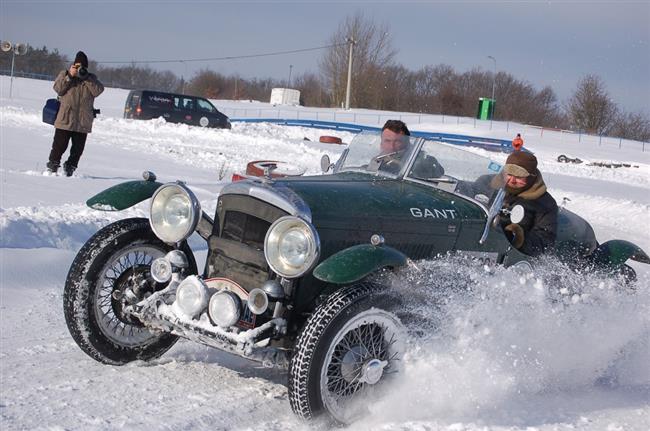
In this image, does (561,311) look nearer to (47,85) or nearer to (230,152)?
(230,152)

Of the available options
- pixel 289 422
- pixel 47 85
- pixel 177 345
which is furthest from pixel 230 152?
pixel 47 85

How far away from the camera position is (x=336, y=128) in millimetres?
38125

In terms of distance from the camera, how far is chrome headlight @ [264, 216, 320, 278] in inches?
168

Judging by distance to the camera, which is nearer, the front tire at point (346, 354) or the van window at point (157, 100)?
the front tire at point (346, 354)

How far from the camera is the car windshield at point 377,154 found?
18.5 ft

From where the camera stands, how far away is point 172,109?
2947 centimetres

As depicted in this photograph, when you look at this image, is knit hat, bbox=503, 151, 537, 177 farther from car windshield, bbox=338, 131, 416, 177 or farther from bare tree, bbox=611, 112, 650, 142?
bare tree, bbox=611, 112, 650, 142

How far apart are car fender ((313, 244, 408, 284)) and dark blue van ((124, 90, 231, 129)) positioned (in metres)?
25.5

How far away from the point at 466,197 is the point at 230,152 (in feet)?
54.5

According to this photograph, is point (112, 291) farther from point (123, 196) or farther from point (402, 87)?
point (402, 87)

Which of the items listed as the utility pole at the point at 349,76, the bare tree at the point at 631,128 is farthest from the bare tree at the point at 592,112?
the utility pole at the point at 349,76

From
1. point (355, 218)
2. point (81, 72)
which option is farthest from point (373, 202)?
point (81, 72)

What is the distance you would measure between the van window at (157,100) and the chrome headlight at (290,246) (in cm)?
2566

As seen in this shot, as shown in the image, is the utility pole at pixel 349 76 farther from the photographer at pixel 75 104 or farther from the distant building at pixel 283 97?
the photographer at pixel 75 104
